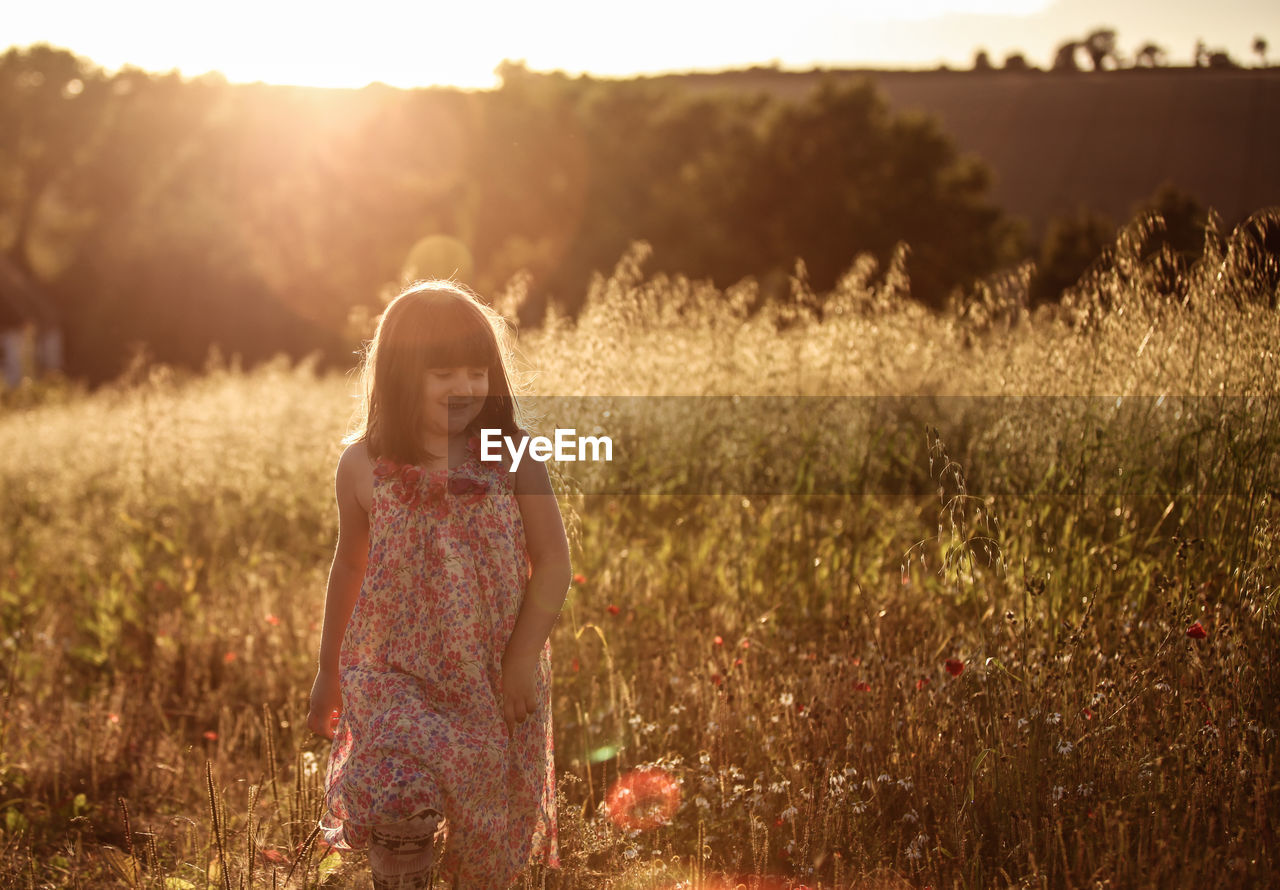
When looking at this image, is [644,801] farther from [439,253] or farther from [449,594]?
[439,253]

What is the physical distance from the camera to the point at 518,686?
224 centimetres

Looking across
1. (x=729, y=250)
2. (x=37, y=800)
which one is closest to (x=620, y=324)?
(x=37, y=800)

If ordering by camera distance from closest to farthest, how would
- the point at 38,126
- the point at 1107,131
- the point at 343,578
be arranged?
1. the point at 343,578
2. the point at 38,126
3. the point at 1107,131

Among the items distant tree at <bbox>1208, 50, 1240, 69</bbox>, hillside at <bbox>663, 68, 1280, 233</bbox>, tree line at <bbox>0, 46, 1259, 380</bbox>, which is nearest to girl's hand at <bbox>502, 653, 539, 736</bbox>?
distant tree at <bbox>1208, 50, 1240, 69</bbox>

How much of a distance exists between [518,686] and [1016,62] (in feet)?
275

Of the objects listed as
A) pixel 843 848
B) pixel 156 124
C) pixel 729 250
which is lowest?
pixel 843 848

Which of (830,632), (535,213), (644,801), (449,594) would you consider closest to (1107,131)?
(535,213)

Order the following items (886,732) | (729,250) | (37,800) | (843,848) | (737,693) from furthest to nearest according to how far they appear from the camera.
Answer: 1. (729,250)
2. (37,800)
3. (737,693)
4. (886,732)
5. (843,848)

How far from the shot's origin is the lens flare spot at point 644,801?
2703 mm

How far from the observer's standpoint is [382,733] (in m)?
2.05

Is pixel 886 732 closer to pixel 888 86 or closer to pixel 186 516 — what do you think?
pixel 186 516

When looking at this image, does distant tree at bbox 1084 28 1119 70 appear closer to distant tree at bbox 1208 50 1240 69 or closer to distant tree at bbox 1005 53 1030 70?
distant tree at bbox 1005 53 1030 70

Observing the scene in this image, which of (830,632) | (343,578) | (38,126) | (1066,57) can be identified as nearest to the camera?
(343,578)

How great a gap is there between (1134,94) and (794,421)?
69.7m
